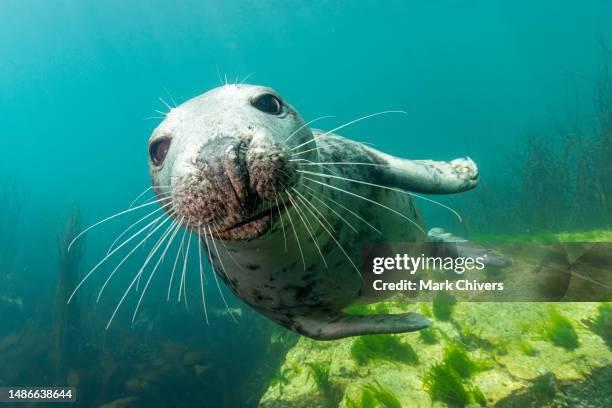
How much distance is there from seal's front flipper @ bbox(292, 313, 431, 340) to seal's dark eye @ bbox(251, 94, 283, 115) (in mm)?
1332

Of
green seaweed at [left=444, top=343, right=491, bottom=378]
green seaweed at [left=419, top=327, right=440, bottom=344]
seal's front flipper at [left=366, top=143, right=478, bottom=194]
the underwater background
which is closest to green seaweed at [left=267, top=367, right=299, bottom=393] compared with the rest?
the underwater background

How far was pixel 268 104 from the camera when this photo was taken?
2035mm

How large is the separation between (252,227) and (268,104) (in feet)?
2.56

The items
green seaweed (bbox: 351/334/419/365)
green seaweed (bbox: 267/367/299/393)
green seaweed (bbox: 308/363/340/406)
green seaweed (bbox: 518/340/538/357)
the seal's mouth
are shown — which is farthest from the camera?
green seaweed (bbox: 267/367/299/393)

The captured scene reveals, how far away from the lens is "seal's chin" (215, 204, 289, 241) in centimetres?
156

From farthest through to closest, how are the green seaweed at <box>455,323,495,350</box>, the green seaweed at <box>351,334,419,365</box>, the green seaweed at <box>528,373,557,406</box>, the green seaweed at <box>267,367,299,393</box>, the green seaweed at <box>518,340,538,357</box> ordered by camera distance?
the green seaweed at <box>267,367,299,393</box> → the green seaweed at <box>351,334,419,365</box> → the green seaweed at <box>455,323,495,350</box> → the green seaweed at <box>518,340,538,357</box> → the green seaweed at <box>528,373,557,406</box>

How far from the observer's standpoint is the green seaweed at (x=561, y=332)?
3829 millimetres

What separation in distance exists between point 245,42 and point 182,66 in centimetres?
1723

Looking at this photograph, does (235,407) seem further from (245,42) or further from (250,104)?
(245,42)

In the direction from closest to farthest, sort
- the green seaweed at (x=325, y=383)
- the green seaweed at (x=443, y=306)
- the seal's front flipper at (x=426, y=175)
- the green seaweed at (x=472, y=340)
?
the seal's front flipper at (x=426, y=175) → the green seaweed at (x=472, y=340) → the green seaweed at (x=325, y=383) → the green seaweed at (x=443, y=306)

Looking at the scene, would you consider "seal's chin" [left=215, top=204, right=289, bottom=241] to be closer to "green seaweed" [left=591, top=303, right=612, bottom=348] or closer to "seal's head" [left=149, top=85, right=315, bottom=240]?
"seal's head" [left=149, top=85, right=315, bottom=240]

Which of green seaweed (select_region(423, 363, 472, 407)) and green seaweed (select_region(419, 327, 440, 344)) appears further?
green seaweed (select_region(419, 327, 440, 344))

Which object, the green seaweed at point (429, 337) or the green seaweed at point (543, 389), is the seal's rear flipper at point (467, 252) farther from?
the green seaweed at point (429, 337)

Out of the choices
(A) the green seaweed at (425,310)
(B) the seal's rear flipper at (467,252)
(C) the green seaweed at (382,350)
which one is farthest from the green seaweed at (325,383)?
(B) the seal's rear flipper at (467,252)
